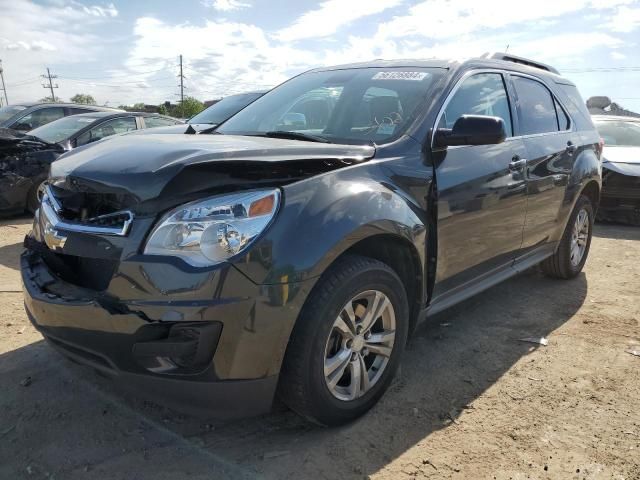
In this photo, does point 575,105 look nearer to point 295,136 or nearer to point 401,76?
point 401,76

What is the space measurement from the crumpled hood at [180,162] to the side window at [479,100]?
774 millimetres

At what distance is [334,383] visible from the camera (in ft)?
7.93

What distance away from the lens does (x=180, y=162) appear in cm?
210

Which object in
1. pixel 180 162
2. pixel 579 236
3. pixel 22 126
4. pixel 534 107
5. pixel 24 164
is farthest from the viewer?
pixel 22 126

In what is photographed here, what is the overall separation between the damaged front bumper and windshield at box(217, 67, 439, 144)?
1.24 metres

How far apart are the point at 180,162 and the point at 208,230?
31cm

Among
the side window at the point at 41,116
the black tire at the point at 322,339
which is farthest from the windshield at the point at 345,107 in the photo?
the side window at the point at 41,116

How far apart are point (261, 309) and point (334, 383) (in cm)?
62

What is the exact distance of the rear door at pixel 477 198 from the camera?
117 inches

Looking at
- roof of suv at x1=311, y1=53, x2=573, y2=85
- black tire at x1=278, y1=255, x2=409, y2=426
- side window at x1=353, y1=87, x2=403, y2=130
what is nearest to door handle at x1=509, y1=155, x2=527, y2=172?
roof of suv at x1=311, y1=53, x2=573, y2=85

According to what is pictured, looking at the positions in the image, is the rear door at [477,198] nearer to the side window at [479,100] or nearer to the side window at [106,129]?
the side window at [479,100]

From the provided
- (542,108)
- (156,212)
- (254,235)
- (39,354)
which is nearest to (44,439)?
(39,354)

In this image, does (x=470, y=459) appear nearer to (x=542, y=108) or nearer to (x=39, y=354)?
(x=39, y=354)

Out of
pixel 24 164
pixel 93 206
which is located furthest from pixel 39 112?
pixel 93 206
